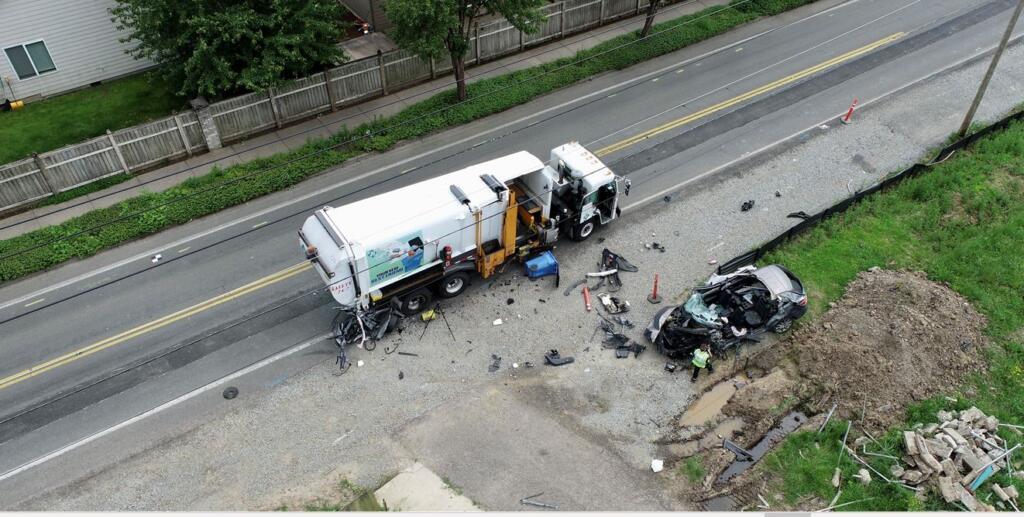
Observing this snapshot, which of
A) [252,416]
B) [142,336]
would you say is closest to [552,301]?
[252,416]

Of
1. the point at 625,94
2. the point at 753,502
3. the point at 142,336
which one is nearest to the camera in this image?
the point at 753,502

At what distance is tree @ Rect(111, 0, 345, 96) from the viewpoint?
856 inches

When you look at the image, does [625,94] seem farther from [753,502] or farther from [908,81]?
[753,502]

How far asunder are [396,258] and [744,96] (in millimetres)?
16482

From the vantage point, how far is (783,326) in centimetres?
1778

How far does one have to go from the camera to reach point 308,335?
18.0 m

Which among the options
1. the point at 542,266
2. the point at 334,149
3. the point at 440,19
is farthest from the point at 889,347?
the point at 334,149

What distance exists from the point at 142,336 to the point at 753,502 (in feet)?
49.6

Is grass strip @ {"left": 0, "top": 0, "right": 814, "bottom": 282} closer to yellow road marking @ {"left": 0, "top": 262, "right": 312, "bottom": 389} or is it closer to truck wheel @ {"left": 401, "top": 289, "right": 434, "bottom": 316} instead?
yellow road marking @ {"left": 0, "top": 262, "right": 312, "bottom": 389}

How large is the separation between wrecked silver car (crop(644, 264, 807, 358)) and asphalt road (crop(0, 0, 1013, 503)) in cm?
527

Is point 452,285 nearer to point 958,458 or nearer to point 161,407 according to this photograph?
point 161,407

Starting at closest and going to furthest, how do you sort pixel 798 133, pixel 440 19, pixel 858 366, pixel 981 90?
pixel 858 366 < pixel 440 19 < pixel 981 90 < pixel 798 133

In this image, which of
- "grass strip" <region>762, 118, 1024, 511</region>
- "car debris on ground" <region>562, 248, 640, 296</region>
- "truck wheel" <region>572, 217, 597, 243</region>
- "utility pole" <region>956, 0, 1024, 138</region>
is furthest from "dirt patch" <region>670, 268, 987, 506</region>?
"utility pole" <region>956, 0, 1024, 138</region>

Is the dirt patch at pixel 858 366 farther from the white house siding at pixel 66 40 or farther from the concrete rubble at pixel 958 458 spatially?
the white house siding at pixel 66 40
